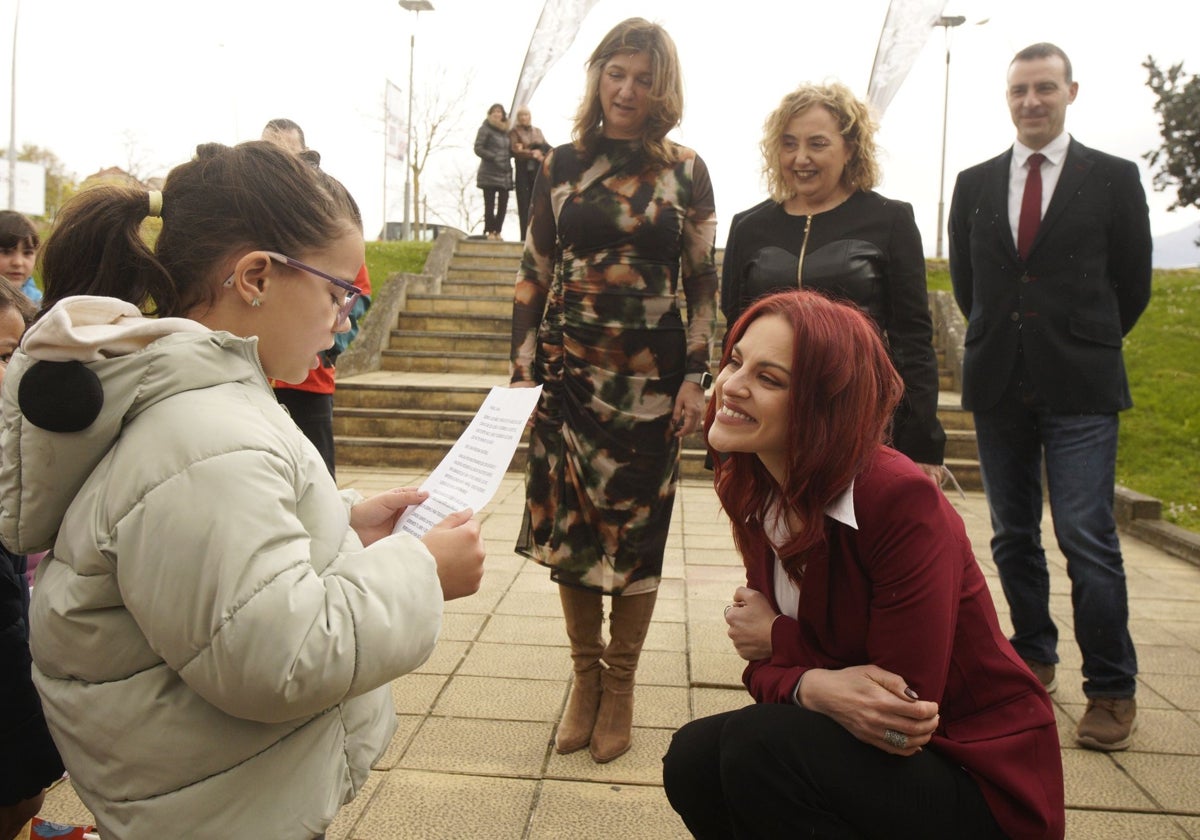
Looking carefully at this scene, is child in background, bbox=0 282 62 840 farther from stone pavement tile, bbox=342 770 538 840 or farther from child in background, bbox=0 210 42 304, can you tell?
child in background, bbox=0 210 42 304

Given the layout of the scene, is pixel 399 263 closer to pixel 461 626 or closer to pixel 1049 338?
pixel 461 626

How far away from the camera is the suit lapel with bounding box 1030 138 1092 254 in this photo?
3066 millimetres

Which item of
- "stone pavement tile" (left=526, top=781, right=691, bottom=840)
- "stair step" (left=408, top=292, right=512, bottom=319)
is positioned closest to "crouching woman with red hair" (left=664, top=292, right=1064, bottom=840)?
"stone pavement tile" (left=526, top=781, right=691, bottom=840)

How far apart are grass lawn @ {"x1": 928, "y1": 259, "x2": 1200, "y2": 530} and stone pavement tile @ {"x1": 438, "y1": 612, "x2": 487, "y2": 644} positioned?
17.5 feet

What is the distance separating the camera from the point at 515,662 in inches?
138

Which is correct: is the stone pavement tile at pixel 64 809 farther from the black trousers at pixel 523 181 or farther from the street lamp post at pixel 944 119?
the street lamp post at pixel 944 119

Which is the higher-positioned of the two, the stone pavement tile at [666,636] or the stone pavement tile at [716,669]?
the stone pavement tile at [716,669]

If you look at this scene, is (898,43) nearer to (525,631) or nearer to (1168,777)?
(525,631)

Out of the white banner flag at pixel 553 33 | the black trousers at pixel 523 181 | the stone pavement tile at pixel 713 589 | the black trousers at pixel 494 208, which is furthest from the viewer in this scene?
the black trousers at pixel 494 208

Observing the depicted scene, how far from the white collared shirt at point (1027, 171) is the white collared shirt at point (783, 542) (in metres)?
1.88

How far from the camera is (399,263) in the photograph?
1546 centimetres

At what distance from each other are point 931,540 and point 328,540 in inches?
38.5

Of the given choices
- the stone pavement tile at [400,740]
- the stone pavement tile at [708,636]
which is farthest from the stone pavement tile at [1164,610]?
the stone pavement tile at [400,740]

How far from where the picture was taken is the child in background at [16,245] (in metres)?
4.35
